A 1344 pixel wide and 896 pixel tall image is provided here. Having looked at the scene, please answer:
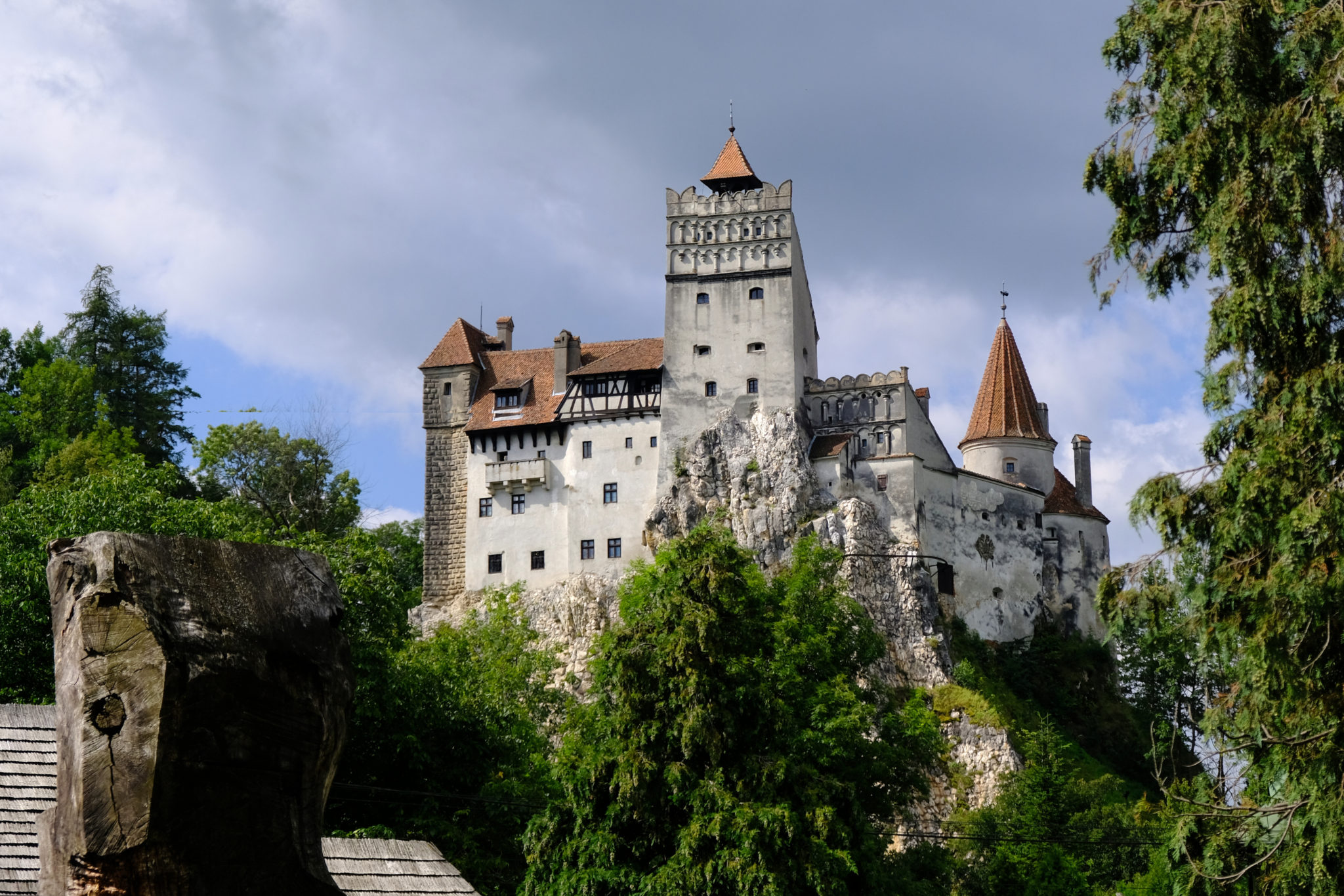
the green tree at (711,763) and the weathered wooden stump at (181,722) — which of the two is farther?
the green tree at (711,763)

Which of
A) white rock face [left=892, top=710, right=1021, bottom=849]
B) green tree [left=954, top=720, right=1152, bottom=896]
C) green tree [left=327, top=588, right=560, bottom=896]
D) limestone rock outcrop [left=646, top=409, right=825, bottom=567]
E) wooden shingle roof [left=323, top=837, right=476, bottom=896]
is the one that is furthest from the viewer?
limestone rock outcrop [left=646, top=409, right=825, bottom=567]

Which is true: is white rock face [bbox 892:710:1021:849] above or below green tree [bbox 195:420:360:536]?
below

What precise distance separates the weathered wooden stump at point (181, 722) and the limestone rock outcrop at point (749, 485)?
49074 mm

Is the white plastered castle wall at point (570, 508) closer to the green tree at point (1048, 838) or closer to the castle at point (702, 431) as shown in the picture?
the castle at point (702, 431)

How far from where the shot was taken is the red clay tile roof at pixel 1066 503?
192 ft

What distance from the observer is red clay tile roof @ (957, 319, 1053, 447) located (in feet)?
199

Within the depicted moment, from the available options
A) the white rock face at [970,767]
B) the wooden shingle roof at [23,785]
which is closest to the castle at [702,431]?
the white rock face at [970,767]

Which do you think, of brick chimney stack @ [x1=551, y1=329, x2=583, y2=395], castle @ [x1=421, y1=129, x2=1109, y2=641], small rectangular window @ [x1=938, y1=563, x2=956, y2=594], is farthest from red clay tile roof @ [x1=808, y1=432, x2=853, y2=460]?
brick chimney stack @ [x1=551, y1=329, x2=583, y2=395]

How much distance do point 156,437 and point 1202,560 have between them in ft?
170

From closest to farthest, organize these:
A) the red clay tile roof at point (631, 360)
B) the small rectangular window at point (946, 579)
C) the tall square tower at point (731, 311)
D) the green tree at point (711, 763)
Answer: the green tree at point (711, 763), the small rectangular window at point (946, 579), the tall square tower at point (731, 311), the red clay tile roof at point (631, 360)

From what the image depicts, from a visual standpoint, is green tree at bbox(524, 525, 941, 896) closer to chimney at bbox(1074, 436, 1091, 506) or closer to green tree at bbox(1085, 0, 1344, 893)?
green tree at bbox(1085, 0, 1344, 893)

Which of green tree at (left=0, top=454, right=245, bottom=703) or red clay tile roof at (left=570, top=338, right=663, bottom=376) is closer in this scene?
green tree at (left=0, top=454, right=245, bottom=703)

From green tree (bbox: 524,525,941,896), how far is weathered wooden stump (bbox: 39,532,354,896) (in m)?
17.4

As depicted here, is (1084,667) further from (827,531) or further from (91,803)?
(91,803)
